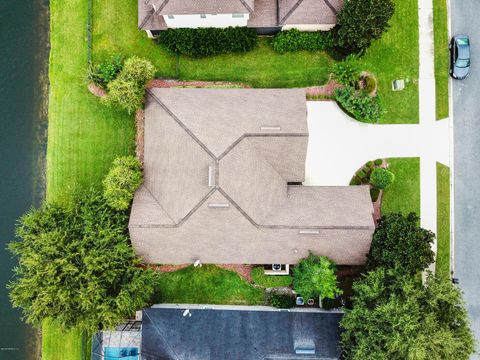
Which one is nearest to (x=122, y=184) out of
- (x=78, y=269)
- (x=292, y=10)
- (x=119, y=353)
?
(x=78, y=269)

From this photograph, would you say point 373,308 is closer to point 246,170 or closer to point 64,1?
point 246,170

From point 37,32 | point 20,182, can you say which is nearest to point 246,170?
point 20,182

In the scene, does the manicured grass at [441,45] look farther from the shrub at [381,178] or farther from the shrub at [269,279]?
the shrub at [269,279]

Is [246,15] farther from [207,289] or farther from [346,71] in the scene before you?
[207,289]

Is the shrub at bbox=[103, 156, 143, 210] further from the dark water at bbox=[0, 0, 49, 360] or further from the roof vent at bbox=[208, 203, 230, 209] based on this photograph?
the dark water at bbox=[0, 0, 49, 360]

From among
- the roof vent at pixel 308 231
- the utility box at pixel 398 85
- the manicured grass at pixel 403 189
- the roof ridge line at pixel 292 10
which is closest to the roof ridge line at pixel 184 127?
the roof vent at pixel 308 231

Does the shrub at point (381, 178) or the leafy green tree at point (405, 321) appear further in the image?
the shrub at point (381, 178)

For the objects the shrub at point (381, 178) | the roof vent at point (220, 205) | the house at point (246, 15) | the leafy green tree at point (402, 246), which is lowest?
the leafy green tree at point (402, 246)
